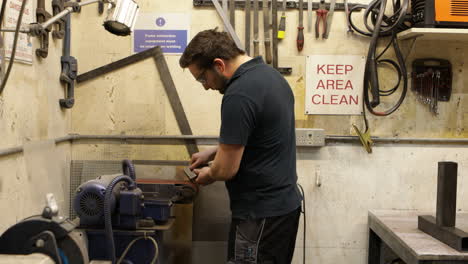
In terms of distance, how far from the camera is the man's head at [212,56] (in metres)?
1.76

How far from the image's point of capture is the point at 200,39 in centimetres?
179

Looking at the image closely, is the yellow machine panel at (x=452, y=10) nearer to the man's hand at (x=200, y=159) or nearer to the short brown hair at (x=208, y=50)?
the short brown hair at (x=208, y=50)

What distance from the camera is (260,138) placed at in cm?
170

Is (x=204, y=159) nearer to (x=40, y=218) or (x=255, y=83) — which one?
(x=255, y=83)

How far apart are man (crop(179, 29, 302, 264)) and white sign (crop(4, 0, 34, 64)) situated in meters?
0.70

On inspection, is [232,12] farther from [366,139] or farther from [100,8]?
[366,139]

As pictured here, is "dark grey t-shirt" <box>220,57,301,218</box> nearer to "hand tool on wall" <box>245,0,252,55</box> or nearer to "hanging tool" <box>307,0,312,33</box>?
"hand tool on wall" <box>245,0,252,55</box>

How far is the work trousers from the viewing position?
5.63 ft

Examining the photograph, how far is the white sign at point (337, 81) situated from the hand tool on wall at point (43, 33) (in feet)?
4.45

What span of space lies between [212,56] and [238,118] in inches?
12.4

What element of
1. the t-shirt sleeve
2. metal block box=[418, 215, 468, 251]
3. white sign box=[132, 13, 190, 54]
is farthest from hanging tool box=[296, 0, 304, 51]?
metal block box=[418, 215, 468, 251]

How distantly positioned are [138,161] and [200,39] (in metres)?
1.01

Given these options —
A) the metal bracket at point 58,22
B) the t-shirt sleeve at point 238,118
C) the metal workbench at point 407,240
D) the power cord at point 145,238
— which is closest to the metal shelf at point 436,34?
the metal workbench at point 407,240

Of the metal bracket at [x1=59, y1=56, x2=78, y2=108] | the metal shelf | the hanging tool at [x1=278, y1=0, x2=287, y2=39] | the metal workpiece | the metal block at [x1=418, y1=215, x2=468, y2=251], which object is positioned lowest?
the metal block at [x1=418, y1=215, x2=468, y2=251]
